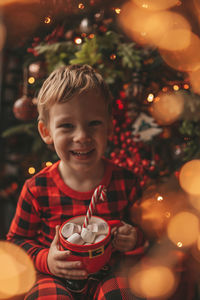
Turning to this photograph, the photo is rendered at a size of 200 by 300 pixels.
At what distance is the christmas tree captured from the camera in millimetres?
855

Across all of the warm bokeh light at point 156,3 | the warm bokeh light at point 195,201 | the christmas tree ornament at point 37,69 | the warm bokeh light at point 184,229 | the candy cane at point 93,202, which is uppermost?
the warm bokeh light at point 156,3

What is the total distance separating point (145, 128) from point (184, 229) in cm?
36

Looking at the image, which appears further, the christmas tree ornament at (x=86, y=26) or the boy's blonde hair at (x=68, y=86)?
the christmas tree ornament at (x=86, y=26)

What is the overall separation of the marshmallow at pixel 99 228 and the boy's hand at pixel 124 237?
3.5 inches

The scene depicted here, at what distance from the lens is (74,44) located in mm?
990

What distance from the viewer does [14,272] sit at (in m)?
0.78

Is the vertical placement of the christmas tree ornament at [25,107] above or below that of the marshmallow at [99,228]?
above

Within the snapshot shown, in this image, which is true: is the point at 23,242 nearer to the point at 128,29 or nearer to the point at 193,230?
the point at 193,230

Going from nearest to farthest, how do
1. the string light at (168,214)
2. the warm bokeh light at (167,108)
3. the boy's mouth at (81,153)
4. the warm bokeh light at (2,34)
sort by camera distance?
the boy's mouth at (81,153)
the string light at (168,214)
the warm bokeh light at (167,108)
the warm bokeh light at (2,34)

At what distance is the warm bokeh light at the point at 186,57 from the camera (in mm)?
885

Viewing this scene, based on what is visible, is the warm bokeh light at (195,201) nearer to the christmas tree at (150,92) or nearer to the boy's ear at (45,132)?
the christmas tree at (150,92)

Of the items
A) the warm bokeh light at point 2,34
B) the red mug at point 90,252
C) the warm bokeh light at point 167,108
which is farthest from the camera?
the warm bokeh light at point 2,34

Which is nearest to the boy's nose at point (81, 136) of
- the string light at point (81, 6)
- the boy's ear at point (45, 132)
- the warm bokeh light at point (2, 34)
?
the boy's ear at point (45, 132)

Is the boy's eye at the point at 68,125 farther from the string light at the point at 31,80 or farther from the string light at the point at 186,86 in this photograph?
the string light at the point at 186,86
